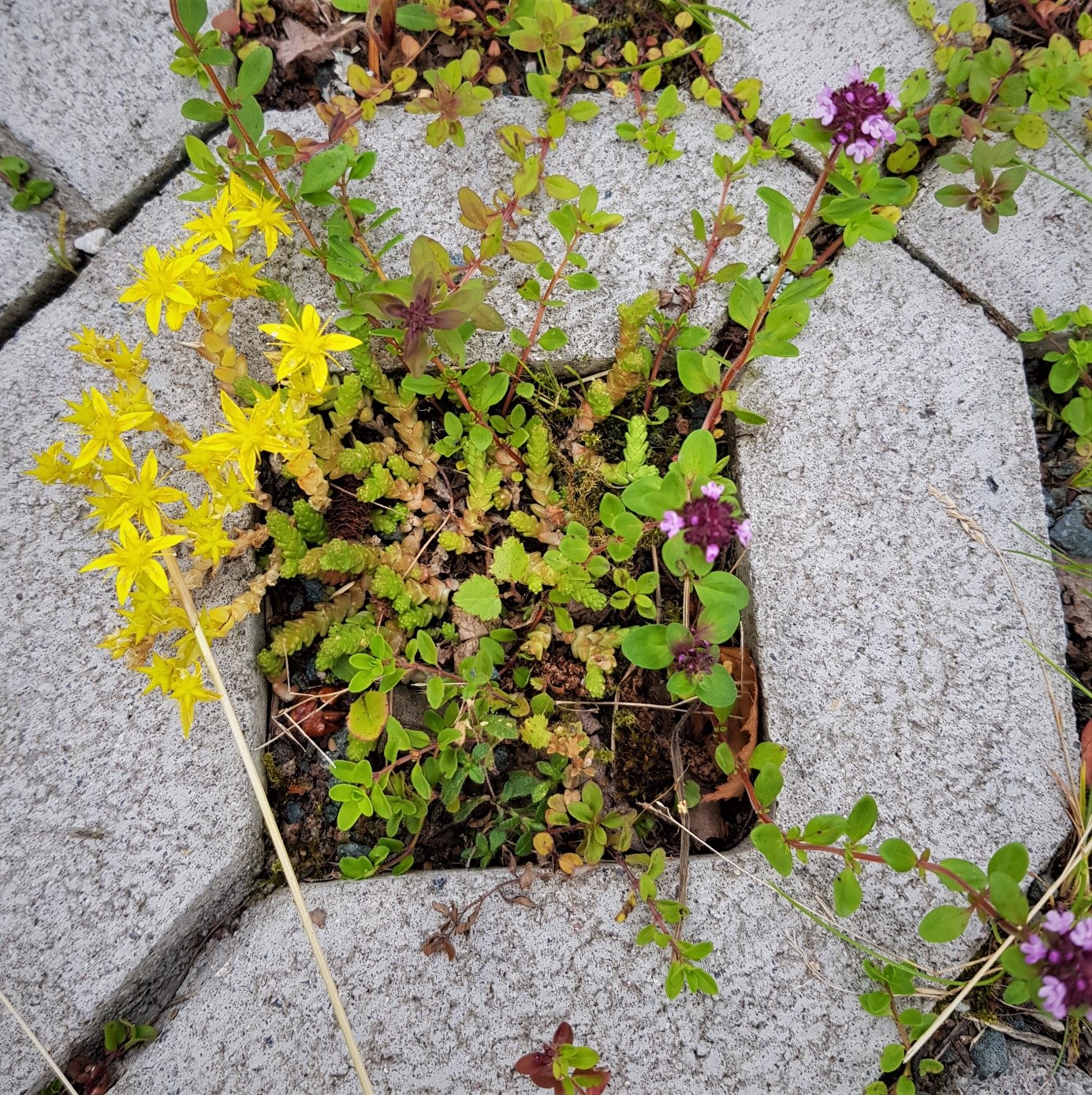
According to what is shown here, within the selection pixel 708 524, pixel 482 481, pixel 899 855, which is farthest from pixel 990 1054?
pixel 482 481

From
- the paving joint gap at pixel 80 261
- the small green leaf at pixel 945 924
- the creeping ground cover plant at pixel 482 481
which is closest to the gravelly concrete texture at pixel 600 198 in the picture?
the creeping ground cover plant at pixel 482 481

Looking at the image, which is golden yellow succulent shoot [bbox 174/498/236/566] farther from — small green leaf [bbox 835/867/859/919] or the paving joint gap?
small green leaf [bbox 835/867/859/919]

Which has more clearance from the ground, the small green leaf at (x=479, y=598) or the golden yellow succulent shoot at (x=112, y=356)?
the golden yellow succulent shoot at (x=112, y=356)

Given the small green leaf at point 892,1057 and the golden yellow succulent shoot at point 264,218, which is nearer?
the small green leaf at point 892,1057

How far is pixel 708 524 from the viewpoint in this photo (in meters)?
1.56

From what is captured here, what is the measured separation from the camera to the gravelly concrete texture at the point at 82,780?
1891 millimetres

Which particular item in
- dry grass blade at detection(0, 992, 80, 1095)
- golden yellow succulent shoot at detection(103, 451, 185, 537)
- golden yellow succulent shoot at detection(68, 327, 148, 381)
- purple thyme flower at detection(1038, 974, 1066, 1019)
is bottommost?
dry grass blade at detection(0, 992, 80, 1095)

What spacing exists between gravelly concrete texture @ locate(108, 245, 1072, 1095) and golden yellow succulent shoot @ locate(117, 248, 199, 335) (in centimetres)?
146

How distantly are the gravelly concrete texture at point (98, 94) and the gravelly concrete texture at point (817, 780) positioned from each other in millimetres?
1952

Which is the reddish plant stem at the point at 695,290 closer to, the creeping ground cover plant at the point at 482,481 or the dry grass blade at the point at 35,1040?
the creeping ground cover plant at the point at 482,481

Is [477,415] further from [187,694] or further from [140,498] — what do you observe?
[187,694]

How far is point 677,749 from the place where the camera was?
6.82 ft

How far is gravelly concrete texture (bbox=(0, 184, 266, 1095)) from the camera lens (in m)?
1.89

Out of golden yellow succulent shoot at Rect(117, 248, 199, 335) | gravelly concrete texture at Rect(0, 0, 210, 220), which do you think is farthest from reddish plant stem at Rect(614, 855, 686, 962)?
gravelly concrete texture at Rect(0, 0, 210, 220)
